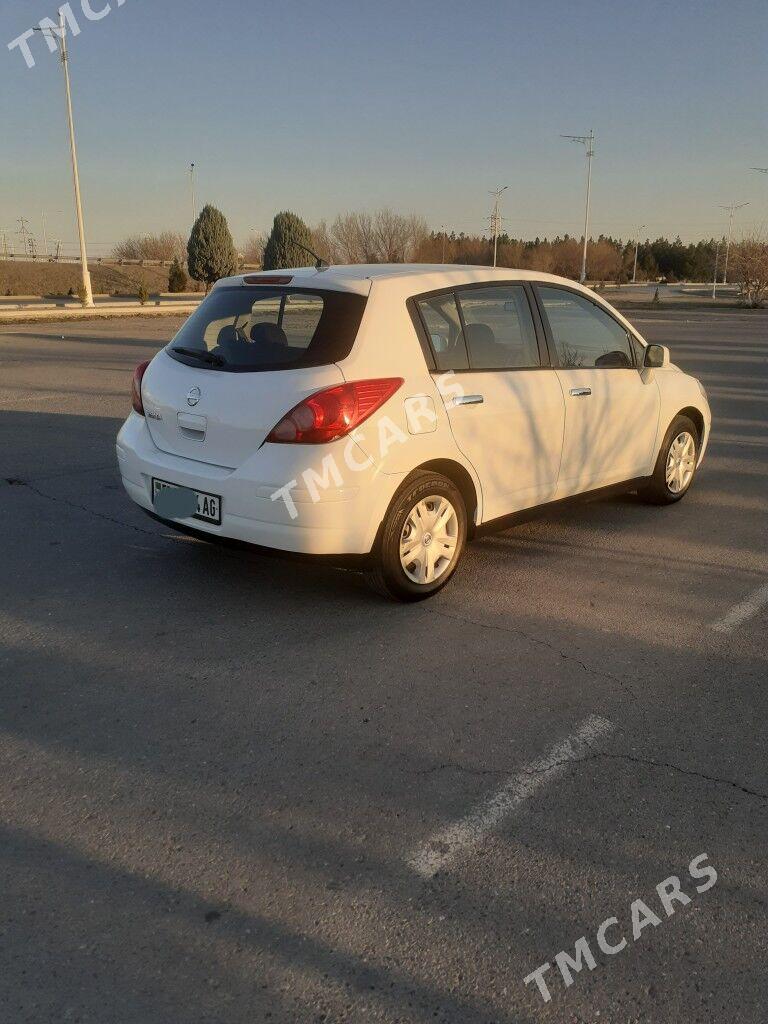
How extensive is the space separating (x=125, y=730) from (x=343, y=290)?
7.84ft

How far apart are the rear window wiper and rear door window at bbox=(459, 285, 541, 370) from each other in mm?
1348

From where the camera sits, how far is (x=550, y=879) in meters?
2.63

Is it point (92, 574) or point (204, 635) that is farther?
point (92, 574)

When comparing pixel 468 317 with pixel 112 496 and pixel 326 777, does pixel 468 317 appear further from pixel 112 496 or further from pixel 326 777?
pixel 112 496

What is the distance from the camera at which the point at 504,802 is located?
3012 millimetres

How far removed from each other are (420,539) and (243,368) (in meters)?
1.26

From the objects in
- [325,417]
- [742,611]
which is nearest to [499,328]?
[325,417]

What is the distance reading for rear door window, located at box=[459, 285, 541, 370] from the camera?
16.1 ft

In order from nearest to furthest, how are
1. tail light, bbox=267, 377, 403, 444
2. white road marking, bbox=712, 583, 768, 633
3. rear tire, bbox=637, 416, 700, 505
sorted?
tail light, bbox=267, 377, 403, 444 → white road marking, bbox=712, 583, 768, 633 → rear tire, bbox=637, 416, 700, 505

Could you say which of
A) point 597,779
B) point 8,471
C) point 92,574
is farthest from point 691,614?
point 8,471

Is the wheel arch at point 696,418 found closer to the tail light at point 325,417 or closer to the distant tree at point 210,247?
the tail light at point 325,417

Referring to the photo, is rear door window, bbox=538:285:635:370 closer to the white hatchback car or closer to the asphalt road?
the white hatchback car

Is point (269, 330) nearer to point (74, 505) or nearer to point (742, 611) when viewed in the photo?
point (74, 505)

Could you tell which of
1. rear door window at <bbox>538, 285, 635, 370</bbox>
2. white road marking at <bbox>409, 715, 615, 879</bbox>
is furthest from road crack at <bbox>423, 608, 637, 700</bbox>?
rear door window at <bbox>538, 285, 635, 370</bbox>
